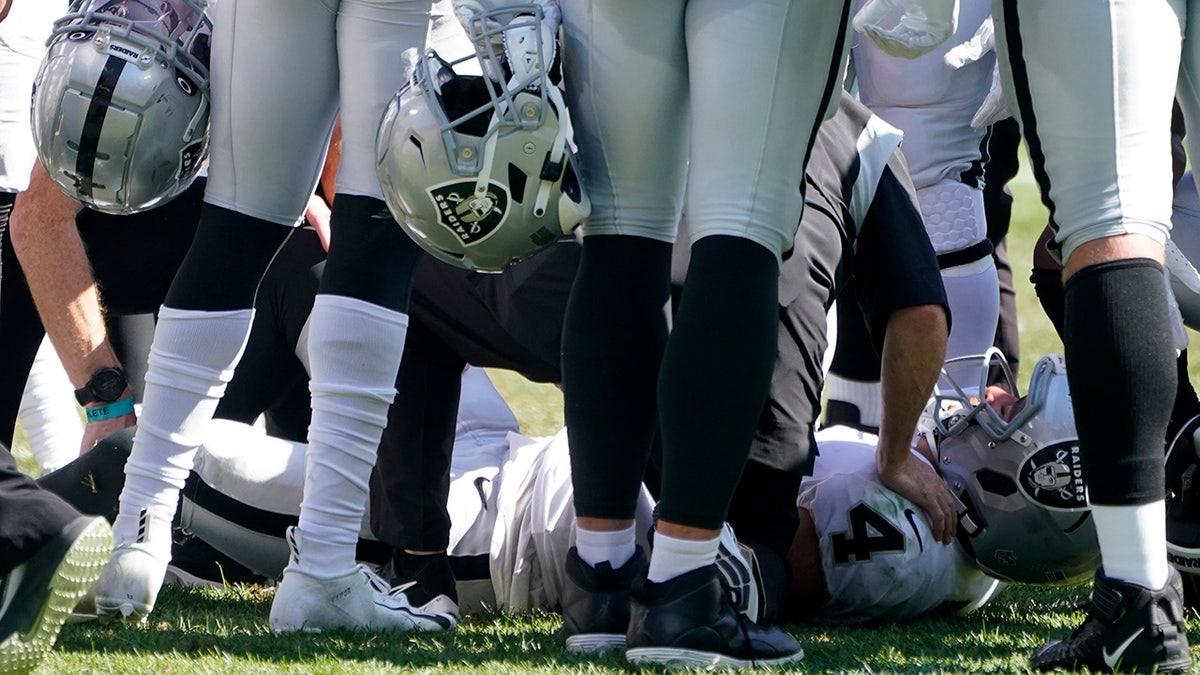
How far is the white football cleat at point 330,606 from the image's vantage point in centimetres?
247

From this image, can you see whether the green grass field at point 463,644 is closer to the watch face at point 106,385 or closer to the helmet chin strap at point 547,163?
the watch face at point 106,385

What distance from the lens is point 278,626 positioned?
8.16 feet

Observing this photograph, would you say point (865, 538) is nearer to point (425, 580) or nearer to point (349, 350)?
point (425, 580)

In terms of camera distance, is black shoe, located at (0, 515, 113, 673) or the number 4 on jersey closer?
black shoe, located at (0, 515, 113, 673)

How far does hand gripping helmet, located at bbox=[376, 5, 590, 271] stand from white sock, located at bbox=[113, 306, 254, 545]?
1.63ft

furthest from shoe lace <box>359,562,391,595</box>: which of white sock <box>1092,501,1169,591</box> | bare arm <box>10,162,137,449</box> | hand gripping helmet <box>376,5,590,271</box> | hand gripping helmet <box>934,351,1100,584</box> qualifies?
white sock <box>1092,501,1169,591</box>

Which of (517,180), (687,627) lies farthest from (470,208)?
(687,627)

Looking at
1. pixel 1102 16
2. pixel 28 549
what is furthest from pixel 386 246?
pixel 1102 16

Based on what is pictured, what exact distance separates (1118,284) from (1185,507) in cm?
80

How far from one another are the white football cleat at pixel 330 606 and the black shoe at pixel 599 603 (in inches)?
13.8

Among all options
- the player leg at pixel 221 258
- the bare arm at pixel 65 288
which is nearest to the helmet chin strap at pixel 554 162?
the player leg at pixel 221 258

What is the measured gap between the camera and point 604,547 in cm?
234

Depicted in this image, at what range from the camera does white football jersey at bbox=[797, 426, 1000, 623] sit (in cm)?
281

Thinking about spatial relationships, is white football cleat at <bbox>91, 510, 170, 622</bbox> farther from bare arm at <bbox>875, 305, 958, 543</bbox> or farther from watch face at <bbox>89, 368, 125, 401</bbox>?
bare arm at <bbox>875, 305, 958, 543</bbox>
